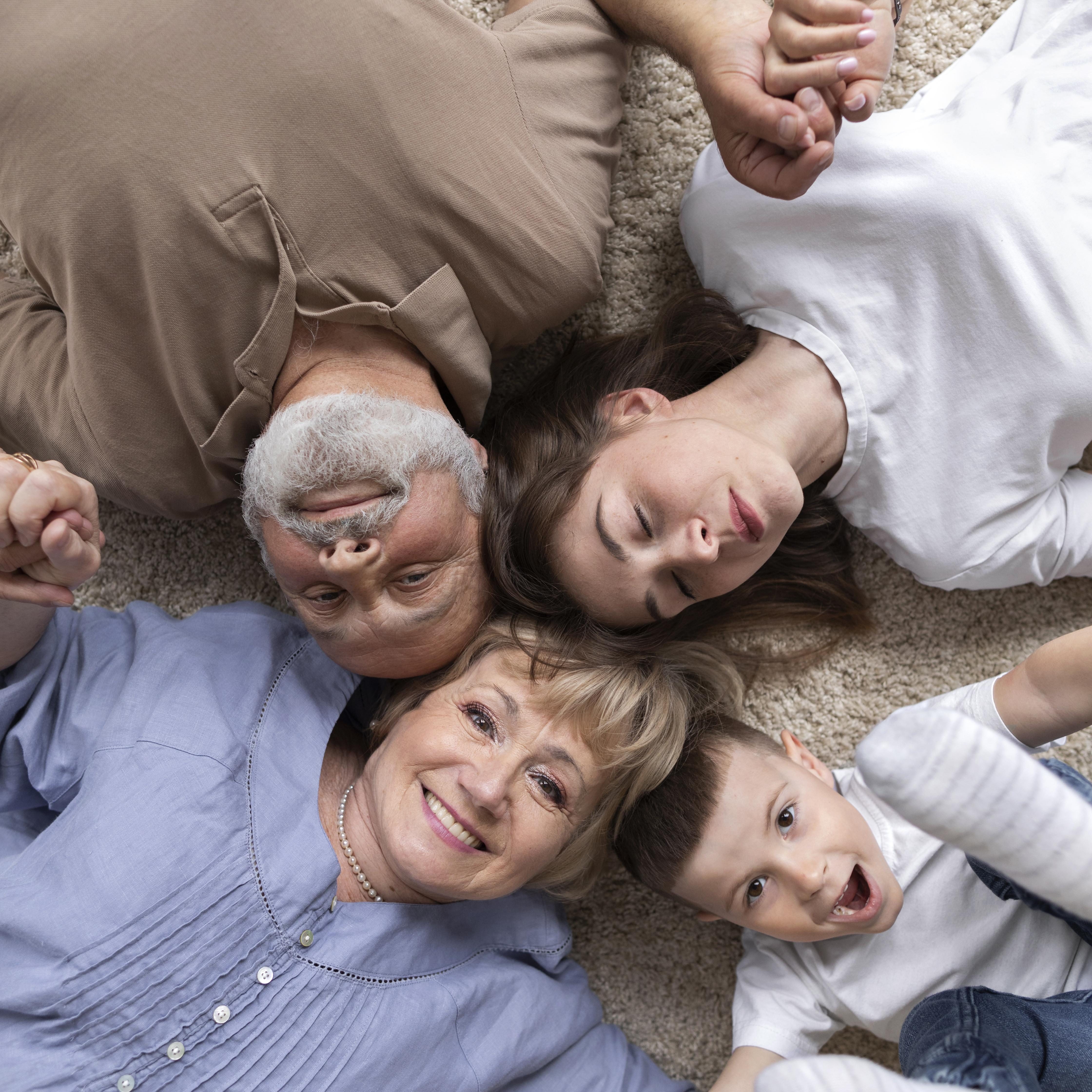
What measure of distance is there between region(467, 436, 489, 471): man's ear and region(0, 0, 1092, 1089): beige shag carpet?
224 millimetres

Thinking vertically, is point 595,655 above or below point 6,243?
below

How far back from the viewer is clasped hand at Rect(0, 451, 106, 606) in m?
0.86

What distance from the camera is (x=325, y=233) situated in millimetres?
1004

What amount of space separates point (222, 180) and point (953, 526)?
1.06 meters

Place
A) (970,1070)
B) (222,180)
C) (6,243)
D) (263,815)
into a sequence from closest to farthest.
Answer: (970,1070) < (222,180) < (263,815) < (6,243)

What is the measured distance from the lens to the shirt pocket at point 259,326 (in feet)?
3.20

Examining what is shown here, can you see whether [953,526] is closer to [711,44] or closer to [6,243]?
[711,44]

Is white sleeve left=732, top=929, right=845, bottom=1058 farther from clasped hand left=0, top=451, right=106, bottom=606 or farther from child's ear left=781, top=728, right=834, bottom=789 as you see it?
clasped hand left=0, top=451, right=106, bottom=606

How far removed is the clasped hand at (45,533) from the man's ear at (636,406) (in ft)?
2.13

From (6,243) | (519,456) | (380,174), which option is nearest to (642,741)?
(519,456)

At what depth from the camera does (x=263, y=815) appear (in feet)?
3.56

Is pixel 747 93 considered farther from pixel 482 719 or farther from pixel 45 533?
pixel 45 533

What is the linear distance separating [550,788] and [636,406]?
0.52 metres

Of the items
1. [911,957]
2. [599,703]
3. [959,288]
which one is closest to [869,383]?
[959,288]
